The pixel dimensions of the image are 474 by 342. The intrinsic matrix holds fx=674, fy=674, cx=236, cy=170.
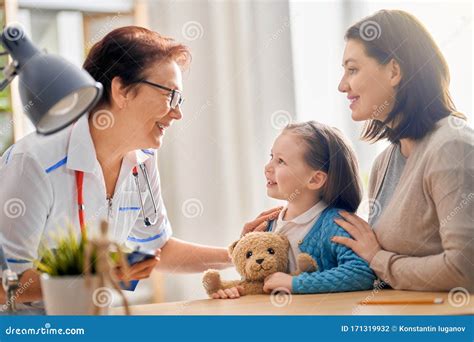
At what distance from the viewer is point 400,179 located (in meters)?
1.42

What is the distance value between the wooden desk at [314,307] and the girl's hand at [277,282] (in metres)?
0.02

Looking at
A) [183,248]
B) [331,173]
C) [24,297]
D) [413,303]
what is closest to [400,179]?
[331,173]

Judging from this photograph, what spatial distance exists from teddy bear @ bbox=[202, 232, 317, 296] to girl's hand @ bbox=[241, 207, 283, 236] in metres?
0.06

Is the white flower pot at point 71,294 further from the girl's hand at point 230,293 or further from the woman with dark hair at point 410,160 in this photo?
the woman with dark hair at point 410,160

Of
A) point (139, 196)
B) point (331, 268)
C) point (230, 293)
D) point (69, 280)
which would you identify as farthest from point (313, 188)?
point (69, 280)

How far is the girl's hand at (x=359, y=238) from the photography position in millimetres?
1402

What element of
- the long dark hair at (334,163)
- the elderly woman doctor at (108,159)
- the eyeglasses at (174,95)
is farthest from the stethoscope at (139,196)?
the long dark hair at (334,163)

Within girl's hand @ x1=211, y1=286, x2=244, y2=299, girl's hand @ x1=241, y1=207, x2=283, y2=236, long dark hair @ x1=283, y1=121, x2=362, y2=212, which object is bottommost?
girl's hand @ x1=211, y1=286, x2=244, y2=299

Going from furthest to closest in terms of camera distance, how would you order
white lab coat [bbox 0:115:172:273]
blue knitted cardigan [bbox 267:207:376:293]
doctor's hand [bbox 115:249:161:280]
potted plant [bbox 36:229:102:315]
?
white lab coat [bbox 0:115:172:273] < blue knitted cardigan [bbox 267:207:376:293] < doctor's hand [bbox 115:249:161:280] < potted plant [bbox 36:229:102:315]

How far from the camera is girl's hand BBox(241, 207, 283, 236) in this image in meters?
1.56

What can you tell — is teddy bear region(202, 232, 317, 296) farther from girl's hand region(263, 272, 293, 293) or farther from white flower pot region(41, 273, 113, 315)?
white flower pot region(41, 273, 113, 315)

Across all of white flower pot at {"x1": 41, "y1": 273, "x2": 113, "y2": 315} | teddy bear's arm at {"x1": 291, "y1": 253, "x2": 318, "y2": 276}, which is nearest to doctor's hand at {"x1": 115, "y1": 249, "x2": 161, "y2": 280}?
white flower pot at {"x1": 41, "y1": 273, "x2": 113, "y2": 315}

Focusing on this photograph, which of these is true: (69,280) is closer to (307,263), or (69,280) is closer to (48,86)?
(48,86)
